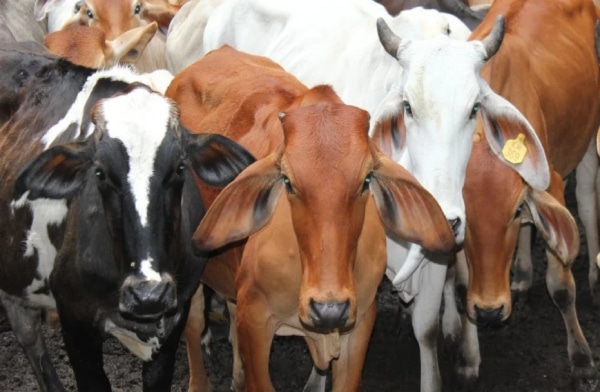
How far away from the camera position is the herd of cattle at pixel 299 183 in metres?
5.14

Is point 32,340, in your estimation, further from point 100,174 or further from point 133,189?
point 133,189

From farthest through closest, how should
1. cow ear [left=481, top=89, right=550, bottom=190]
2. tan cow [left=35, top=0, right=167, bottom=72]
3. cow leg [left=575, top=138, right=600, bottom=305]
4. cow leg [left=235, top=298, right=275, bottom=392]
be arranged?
tan cow [left=35, top=0, right=167, bottom=72] < cow leg [left=575, top=138, right=600, bottom=305] < cow ear [left=481, top=89, right=550, bottom=190] < cow leg [left=235, top=298, right=275, bottom=392]

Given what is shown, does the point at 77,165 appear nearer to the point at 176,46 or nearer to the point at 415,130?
the point at 415,130

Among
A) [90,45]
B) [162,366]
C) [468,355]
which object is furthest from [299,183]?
[90,45]

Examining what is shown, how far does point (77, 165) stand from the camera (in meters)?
5.37

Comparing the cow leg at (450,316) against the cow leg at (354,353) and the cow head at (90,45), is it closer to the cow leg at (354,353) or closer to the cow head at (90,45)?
the cow leg at (354,353)

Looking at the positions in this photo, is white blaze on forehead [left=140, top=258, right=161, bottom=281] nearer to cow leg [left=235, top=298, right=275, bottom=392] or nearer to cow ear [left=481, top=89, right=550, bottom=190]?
cow leg [left=235, top=298, right=275, bottom=392]

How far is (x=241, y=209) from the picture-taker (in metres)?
5.26

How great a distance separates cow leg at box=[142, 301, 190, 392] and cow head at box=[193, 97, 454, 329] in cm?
53

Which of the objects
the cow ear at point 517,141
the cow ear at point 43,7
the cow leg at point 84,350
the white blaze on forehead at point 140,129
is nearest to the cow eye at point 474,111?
the cow ear at point 517,141

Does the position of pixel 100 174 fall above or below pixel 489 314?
above

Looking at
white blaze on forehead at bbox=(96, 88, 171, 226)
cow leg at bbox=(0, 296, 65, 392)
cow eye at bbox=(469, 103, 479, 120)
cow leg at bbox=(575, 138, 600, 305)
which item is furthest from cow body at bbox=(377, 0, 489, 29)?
cow leg at bbox=(0, 296, 65, 392)

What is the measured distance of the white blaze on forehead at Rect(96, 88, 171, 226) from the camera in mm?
5109

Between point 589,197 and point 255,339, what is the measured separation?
3.24 metres
